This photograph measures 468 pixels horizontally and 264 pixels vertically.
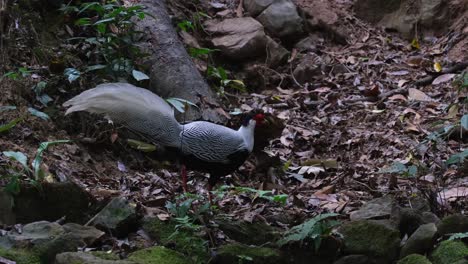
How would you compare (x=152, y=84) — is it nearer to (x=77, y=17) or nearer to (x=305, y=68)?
(x=77, y=17)

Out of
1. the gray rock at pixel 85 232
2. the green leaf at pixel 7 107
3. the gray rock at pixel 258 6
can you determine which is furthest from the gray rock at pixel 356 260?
the gray rock at pixel 258 6

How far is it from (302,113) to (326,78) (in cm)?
91

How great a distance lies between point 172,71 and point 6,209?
2675mm

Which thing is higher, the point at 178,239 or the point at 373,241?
the point at 373,241

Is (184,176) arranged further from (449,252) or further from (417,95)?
(417,95)

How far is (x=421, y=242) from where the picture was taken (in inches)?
149

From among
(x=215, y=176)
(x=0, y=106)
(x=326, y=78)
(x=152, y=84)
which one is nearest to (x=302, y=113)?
(x=326, y=78)

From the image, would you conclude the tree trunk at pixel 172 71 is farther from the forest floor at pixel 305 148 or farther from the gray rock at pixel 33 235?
the gray rock at pixel 33 235

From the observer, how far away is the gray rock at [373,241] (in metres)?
3.84

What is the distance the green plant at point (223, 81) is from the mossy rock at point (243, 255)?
11.5 feet

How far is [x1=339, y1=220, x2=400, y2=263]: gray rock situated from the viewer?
12.6ft

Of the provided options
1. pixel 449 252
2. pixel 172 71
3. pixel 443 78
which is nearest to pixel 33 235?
pixel 449 252

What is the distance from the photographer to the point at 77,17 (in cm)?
679

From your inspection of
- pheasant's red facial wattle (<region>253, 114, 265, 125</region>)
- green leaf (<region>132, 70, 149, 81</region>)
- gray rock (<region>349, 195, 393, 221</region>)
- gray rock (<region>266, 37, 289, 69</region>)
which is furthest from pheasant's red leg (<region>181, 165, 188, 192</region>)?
gray rock (<region>266, 37, 289, 69</region>)
